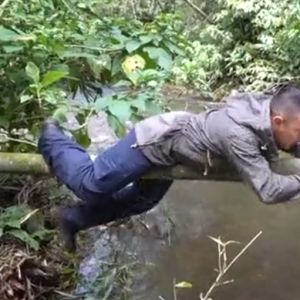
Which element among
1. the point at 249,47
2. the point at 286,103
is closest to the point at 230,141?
the point at 286,103

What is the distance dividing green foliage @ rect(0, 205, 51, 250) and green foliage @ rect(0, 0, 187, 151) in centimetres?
29

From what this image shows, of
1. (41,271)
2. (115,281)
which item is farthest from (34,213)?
(115,281)

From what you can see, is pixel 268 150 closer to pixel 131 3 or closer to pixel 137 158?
pixel 137 158

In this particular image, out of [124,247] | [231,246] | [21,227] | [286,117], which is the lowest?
[124,247]

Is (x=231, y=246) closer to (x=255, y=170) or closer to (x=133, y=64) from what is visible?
(x=133, y=64)

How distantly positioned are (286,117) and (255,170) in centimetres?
22

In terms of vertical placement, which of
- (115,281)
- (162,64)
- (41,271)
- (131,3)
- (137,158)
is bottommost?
(131,3)

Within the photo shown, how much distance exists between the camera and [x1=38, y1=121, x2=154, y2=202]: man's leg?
8.78ft

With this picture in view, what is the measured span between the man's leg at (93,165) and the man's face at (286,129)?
1.59 ft

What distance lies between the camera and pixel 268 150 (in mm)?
2520

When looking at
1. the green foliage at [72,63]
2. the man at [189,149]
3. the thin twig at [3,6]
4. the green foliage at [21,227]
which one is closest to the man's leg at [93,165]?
the man at [189,149]

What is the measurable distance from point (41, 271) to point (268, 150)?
1.08 metres

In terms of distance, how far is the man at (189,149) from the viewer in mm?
2457

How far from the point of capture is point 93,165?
2.75 metres
